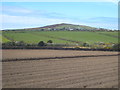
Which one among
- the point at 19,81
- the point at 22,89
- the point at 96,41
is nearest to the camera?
the point at 22,89

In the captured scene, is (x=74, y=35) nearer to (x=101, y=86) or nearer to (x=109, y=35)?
(x=109, y=35)

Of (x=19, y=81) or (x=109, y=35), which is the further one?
(x=109, y=35)

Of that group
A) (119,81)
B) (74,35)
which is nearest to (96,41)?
(74,35)

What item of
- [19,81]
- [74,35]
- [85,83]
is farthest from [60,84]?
[74,35]

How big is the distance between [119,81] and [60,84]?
4375 mm

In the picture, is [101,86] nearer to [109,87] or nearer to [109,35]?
[109,87]

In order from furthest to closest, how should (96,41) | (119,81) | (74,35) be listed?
(74,35) < (96,41) < (119,81)

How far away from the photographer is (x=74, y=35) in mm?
97000

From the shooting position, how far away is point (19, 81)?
1535 centimetres

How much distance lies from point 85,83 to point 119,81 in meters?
2.74

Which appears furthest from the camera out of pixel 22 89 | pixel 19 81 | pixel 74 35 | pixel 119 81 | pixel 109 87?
pixel 74 35

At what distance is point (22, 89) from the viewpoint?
1302cm

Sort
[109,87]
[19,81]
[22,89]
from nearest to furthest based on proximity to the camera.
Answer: [22,89], [109,87], [19,81]

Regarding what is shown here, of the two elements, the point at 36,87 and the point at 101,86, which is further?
the point at 101,86
